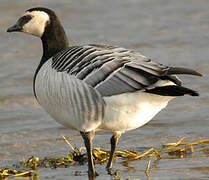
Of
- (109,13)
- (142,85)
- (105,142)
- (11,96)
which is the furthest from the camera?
(109,13)

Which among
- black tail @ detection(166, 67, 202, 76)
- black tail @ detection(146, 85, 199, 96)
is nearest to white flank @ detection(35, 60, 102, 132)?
black tail @ detection(146, 85, 199, 96)

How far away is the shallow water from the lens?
784cm

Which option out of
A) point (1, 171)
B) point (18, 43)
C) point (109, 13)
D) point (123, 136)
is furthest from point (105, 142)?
point (109, 13)

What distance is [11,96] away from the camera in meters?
11.4

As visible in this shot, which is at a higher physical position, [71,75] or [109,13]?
[71,75]

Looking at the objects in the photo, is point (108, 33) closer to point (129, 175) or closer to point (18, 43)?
point (18, 43)

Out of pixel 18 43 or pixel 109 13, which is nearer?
pixel 18 43

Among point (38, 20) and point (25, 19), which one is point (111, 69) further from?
point (25, 19)

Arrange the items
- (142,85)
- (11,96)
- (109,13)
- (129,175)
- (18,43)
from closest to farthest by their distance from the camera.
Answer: (142,85)
(129,175)
(11,96)
(18,43)
(109,13)

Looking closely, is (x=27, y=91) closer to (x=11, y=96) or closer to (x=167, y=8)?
(x=11, y=96)

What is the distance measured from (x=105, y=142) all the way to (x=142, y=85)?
2.51 metres

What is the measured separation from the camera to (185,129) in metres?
9.45

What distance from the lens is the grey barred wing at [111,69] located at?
676 centimetres

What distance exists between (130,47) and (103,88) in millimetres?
7350
